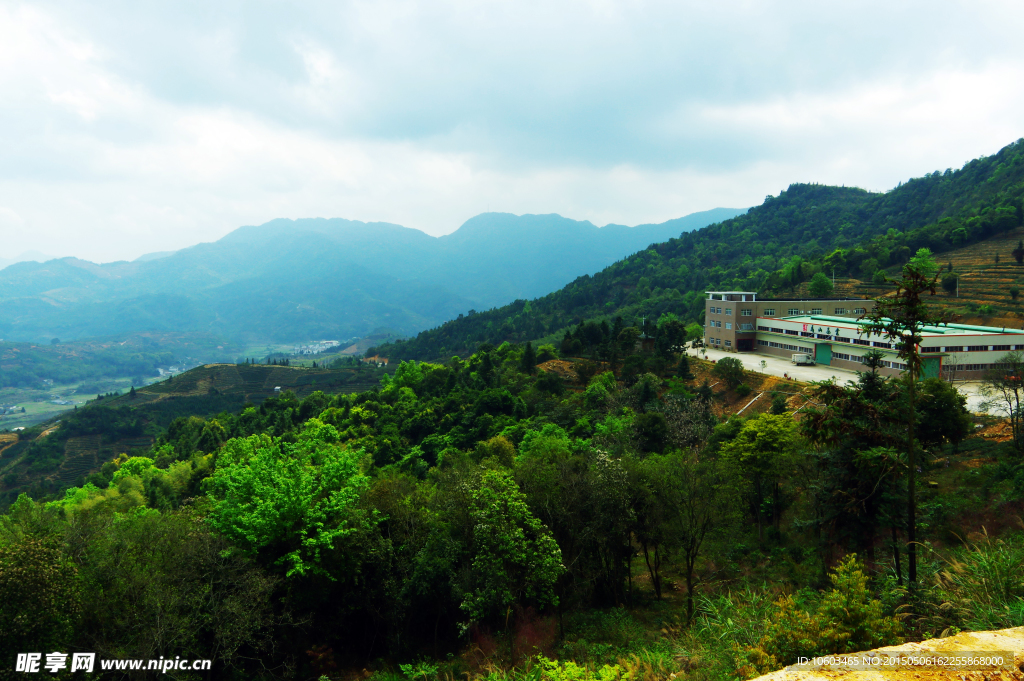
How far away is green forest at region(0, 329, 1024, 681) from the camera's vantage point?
8.32 m

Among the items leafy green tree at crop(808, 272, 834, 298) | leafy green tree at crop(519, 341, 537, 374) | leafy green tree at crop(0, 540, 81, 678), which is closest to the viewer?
leafy green tree at crop(0, 540, 81, 678)

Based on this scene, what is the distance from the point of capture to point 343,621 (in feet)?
54.0

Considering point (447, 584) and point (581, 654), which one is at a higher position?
point (447, 584)

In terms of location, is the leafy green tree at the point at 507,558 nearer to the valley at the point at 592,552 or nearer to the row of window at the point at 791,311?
the valley at the point at 592,552

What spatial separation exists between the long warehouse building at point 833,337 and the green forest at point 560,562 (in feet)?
35.5

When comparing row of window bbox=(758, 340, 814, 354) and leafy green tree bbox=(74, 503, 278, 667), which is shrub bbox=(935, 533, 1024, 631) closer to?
leafy green tree bbox=(74, 503, 278, 667)

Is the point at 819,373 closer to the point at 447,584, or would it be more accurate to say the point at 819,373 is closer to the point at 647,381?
the point at 647,381

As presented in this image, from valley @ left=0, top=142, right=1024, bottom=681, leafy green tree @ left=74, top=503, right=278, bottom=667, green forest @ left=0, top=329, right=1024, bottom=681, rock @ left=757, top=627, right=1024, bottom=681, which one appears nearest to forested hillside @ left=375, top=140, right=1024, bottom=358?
valley @ left=0, top=142, right=1024, bottom=681

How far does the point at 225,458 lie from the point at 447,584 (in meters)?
25.2

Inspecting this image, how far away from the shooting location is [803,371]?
129 ft

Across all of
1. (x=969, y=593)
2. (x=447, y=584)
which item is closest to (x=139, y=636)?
(x=447, y=584)

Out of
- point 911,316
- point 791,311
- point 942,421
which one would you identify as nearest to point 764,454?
point 942,421

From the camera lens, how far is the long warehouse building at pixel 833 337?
33125 millimetres

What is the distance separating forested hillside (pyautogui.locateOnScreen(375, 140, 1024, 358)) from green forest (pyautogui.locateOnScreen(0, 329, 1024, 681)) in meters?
55.5
